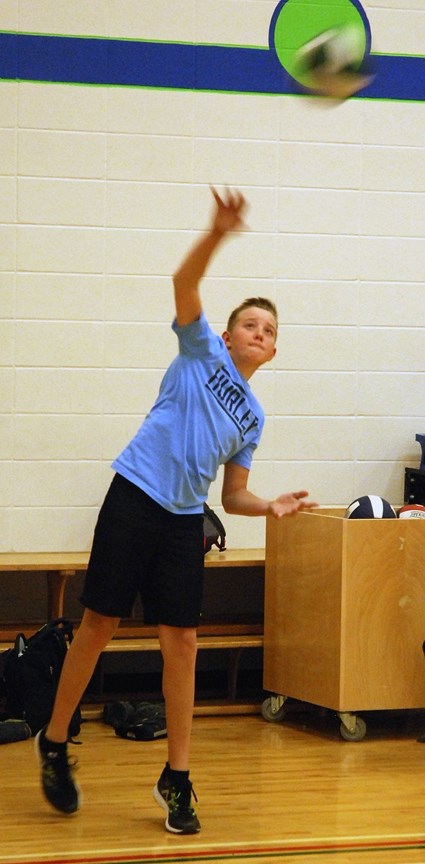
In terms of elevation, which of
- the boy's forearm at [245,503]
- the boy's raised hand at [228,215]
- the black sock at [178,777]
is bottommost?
the black sock at [178,777]

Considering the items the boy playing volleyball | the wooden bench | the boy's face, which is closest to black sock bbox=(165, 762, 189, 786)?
the boy playing volleyball

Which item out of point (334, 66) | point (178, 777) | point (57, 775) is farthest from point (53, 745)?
point (334, 66)

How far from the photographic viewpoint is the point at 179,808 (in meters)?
3.02

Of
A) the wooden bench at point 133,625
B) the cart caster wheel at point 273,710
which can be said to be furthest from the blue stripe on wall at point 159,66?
the cart caster wheel at point 273,710

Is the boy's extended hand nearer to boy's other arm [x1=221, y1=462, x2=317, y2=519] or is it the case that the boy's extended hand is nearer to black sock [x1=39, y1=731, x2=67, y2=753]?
boy's other arm [x1=221, y1=462, x2=317, y2=519]

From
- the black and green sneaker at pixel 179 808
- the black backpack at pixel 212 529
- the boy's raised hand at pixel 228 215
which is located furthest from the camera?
the black backpack at pixel 212 529

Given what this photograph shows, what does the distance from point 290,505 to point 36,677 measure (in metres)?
1.68

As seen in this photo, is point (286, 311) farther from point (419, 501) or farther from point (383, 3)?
point (383, 3)

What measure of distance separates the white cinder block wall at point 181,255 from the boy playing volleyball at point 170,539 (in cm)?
171

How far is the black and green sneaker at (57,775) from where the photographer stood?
10.2 feet

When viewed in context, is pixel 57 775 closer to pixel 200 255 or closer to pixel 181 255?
pixel 200 255

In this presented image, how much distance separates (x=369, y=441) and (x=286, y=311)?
0.68m

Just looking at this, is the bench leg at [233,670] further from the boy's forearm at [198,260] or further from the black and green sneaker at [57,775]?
the boy's forearm at [198,260]

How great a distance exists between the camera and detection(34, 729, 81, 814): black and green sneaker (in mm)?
3113
